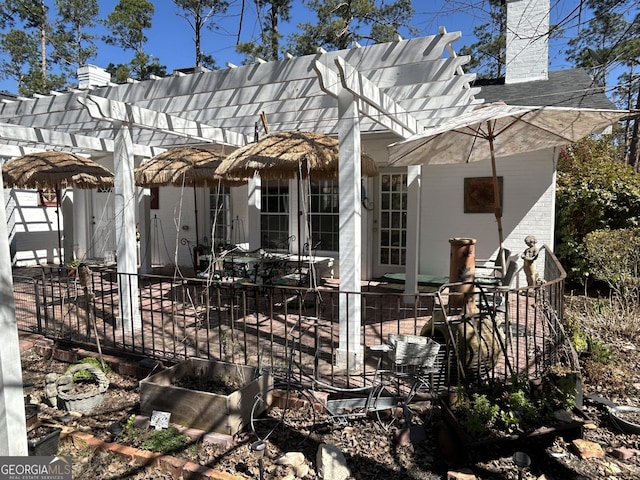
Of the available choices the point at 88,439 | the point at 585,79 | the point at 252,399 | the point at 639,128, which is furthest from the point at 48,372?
the point at 639,128

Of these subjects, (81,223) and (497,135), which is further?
(81,223)

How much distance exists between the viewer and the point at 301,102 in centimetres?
639

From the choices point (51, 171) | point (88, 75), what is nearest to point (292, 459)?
point (51, 171)

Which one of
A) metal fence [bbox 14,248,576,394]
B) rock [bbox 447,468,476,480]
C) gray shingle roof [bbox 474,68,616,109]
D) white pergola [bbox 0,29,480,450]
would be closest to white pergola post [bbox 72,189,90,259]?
white pergola [bbox 0,29,480,450]

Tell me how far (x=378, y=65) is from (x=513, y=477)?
13.7 feet

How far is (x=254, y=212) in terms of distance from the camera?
778cm

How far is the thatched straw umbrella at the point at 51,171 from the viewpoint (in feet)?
21.0

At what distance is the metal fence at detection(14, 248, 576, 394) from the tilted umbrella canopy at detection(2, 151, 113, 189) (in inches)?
78.8

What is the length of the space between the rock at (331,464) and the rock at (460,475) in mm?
637

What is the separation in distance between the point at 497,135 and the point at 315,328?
10.9ft

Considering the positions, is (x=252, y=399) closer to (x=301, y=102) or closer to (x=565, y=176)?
(x=301, y=102)

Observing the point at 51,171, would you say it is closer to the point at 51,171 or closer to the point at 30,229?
the point at 51,171

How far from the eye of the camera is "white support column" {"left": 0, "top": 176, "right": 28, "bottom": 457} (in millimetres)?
2031

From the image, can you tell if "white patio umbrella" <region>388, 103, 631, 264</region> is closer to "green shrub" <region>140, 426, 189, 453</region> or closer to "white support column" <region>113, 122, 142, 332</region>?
"white support column" <region>113, 122, 142, 332</region>
